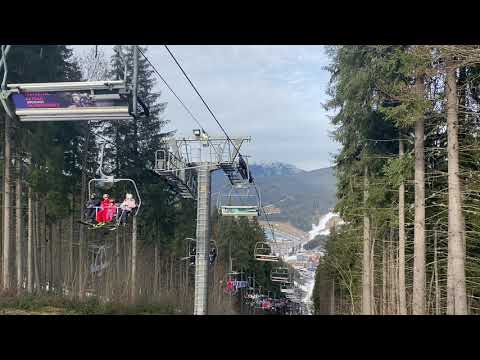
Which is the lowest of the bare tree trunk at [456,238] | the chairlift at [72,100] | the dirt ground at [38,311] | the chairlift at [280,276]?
the chairlift at [280,276]

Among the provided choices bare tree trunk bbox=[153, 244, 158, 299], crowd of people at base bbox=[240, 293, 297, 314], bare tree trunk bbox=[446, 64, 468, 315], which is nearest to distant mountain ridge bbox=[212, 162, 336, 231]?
bare tree trunk bbox=[153, 244, 158, 299]

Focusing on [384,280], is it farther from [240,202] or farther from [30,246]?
[30,246]

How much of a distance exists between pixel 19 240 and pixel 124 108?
10294mm

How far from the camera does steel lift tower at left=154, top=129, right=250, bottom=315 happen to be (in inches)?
411

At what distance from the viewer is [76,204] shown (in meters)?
15.6

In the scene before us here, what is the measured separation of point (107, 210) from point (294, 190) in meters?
13.2

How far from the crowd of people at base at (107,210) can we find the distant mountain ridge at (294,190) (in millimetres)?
4206

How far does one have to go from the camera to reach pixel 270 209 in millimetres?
12211

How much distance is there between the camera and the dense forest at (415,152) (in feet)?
22.1

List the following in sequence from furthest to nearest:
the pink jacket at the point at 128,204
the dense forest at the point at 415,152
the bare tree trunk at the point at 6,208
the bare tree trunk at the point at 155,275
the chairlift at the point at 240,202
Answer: the bare tree trunk at the point at 155,275, the bare tree trunk at the point at 6,208, the chairlift at the point at 240,202, the pink jacket at the point at 128,204, the dense forest at the point at 415,152

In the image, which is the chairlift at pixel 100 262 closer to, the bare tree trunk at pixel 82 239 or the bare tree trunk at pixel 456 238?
the bare tree trunk at pixel 82 239

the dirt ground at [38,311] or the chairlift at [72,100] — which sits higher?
the chairlift at [72,100]

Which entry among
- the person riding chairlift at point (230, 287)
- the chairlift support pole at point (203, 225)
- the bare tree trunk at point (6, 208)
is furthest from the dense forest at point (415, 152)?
the bare tree trunk at point (6, 208)
